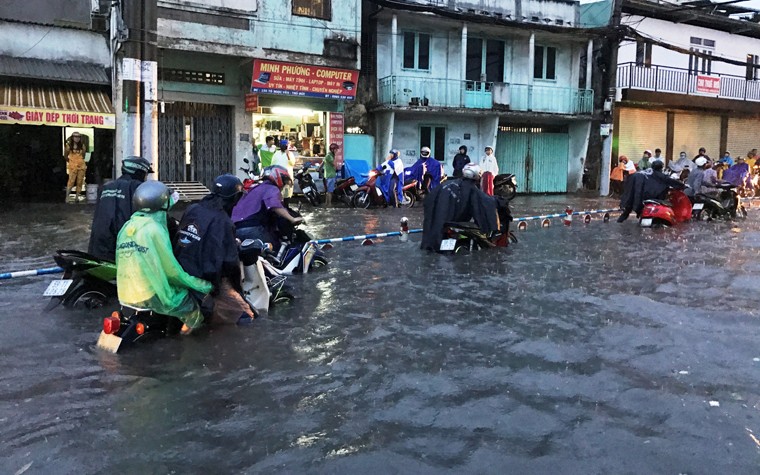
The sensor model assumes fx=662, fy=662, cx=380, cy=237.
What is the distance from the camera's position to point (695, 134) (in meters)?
28.5

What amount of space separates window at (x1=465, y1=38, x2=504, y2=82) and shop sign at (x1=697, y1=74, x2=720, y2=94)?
850cm

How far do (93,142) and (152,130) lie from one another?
11.2 meters

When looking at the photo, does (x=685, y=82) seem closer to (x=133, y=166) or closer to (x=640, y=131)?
(x=640, y=131)

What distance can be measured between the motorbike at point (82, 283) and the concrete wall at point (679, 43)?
23948 mm

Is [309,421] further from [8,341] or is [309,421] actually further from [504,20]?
[504,20]

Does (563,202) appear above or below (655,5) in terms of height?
below

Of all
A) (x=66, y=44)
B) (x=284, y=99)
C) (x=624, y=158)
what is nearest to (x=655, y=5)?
(x=624, y=158)

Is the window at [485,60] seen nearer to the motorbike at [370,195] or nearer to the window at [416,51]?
the window at [416,51]

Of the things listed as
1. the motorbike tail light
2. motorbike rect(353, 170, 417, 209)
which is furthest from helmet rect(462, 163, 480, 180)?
motorbike rect(353, 170, 417, 209)

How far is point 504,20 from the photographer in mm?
22766

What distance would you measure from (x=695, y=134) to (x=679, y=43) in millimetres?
4219

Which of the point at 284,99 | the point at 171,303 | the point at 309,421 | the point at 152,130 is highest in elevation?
the point at 284,99

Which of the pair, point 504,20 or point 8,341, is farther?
point 504,20

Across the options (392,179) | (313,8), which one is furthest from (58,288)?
(313,8)
